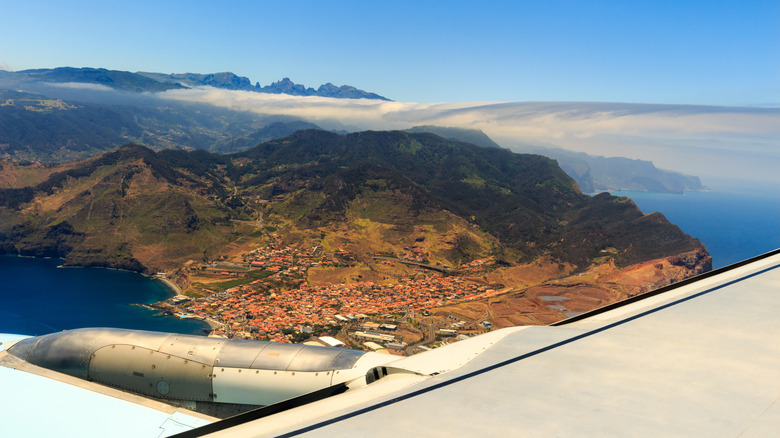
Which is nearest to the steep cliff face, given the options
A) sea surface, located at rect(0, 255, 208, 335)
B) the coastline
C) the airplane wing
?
sea surface, located at rect(0, 255, 208, 335)

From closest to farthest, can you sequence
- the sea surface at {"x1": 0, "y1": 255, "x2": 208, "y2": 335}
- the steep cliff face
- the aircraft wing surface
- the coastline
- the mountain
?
the aircraft wing surface < the steep cliff face < the sea surface at {"x1": 0, "y1": 255, "x2": 208, "y2": 335} < the coastline < the mountain

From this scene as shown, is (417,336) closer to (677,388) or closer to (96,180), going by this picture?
(677,388)

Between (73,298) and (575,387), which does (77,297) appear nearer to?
(73,298)

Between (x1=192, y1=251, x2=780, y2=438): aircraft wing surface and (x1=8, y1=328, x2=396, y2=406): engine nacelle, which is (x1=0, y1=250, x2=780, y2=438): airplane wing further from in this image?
(x1=8, y1=328, x2=396, y2=406): engine nacelle

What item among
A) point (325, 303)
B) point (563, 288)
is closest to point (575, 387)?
point (325, 303)

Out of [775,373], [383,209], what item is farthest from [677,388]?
[383,209]
